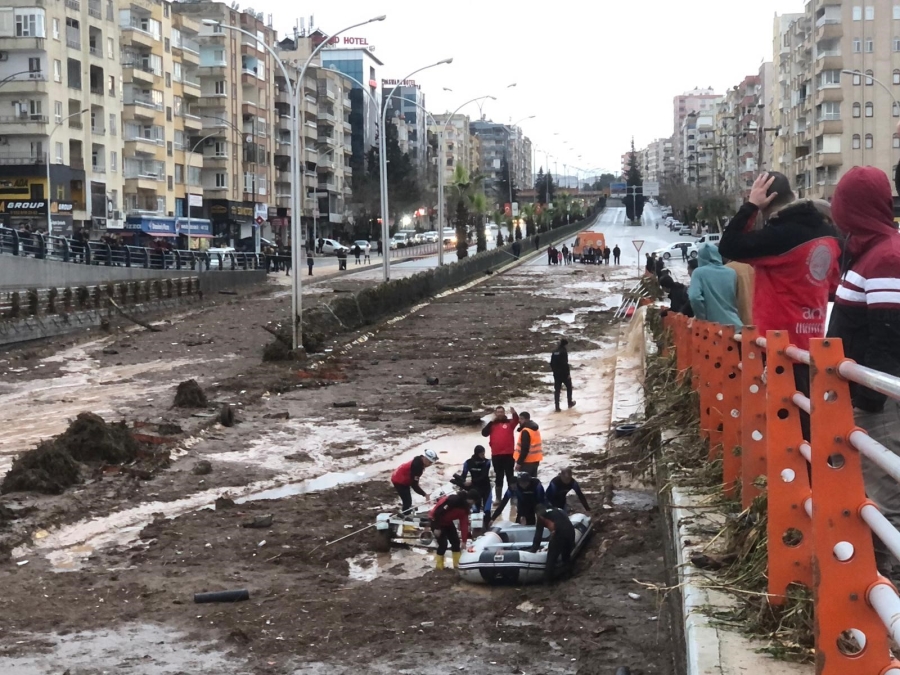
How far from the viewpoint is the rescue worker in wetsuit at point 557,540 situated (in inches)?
353

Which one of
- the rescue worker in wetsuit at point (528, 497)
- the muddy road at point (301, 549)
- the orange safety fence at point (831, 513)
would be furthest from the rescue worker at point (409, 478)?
the orange safety fence at point (831, 513)

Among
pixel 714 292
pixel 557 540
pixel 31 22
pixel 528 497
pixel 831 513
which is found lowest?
pixel 528 497

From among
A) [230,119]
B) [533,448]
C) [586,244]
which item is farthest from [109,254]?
[230,119]

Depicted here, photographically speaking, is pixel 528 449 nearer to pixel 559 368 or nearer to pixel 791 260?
pixel 791 260

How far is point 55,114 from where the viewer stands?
62562 mm

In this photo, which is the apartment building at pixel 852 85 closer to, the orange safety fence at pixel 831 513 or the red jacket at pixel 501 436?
the red jacket at pixel 501 436

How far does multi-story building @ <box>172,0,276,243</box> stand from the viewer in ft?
288

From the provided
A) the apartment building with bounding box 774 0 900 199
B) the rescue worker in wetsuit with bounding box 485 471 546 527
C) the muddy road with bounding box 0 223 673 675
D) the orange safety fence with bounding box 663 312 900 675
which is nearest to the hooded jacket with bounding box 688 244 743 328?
the muddy road with bounding box 0 223 673 675

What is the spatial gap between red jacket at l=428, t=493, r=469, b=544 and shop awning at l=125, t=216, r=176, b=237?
59423mm

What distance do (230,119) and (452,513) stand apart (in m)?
83.2

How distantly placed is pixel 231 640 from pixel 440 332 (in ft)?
89.7

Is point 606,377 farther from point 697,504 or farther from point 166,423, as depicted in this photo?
point 697,504

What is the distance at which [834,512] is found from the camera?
10.7 ft

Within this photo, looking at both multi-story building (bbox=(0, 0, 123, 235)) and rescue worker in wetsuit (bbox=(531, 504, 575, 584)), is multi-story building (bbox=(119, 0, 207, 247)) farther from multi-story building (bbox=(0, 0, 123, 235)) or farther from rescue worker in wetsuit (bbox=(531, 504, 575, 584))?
rescue worker in wetsuit (bbox=(531, 504, 575, 584))
